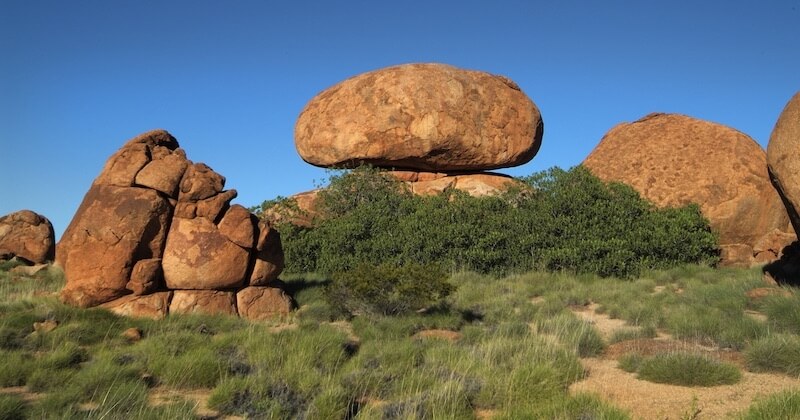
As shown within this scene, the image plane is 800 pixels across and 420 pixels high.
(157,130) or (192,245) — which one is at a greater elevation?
(157,130)

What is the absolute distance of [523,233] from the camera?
1698cm

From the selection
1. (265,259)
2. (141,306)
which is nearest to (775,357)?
(265,259)

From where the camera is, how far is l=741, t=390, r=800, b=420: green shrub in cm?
532

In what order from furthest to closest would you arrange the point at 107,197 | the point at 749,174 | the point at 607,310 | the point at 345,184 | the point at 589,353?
the point at 345,184, the point at 749,174, the point at 607,310, the point at 107,197, the point at 589,353

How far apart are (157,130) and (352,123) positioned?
28.1ft

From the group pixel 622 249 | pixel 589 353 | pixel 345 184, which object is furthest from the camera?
pixel 345 184

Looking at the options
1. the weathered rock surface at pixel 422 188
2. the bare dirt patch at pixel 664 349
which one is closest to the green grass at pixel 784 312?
the bare dirt patch at pixel 664 349

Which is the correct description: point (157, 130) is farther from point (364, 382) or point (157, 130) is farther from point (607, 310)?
point (607, 310)

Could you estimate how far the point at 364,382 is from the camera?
21.8 ft

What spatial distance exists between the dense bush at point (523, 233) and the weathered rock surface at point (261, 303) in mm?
5513

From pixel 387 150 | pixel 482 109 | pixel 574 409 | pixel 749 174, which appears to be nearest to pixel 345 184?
pixel 387 150

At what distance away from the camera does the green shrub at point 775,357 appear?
281 inches

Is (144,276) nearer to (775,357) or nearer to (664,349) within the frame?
(664,349)

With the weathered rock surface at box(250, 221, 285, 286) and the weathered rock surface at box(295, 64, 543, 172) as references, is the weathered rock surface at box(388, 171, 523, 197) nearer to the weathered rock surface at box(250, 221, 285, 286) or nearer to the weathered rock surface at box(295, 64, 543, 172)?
the weathered rock surface at box(295, 64, 543, 172)
